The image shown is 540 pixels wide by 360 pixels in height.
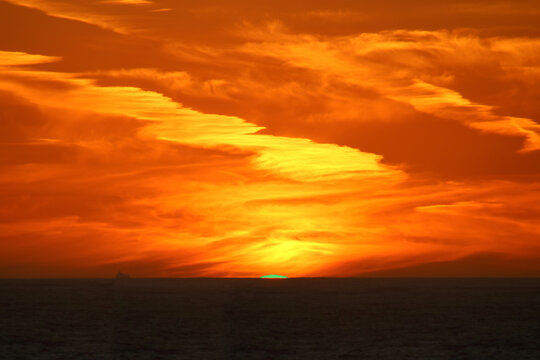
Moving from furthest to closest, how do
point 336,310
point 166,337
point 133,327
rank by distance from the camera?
point 336,310 < point 133,327 < point 166,337

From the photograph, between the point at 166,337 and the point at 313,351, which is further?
the point at 166,337

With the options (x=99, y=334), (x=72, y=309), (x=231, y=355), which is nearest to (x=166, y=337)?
(x=99, y=334)

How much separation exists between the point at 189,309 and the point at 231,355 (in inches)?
3036

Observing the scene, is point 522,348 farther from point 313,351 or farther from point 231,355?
point 231,355

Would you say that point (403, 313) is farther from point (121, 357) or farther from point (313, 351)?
point (121, 357)

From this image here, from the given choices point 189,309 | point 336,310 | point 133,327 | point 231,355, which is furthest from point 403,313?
point 231,355

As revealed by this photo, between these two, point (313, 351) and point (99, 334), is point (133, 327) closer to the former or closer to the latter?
point (99, 334)

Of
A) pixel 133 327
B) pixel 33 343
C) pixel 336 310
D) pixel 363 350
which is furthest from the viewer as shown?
pixel 336 310

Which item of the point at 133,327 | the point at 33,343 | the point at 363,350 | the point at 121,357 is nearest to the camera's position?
the point at 121,357

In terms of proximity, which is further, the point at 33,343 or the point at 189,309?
the point at 189,309

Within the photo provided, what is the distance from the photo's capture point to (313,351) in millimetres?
76938

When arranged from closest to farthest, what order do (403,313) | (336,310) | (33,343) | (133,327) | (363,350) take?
(363,350), (33,343), (133,327), (403,313), (336,310)

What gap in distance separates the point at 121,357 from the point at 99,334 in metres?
24.0

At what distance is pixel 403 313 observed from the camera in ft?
441
